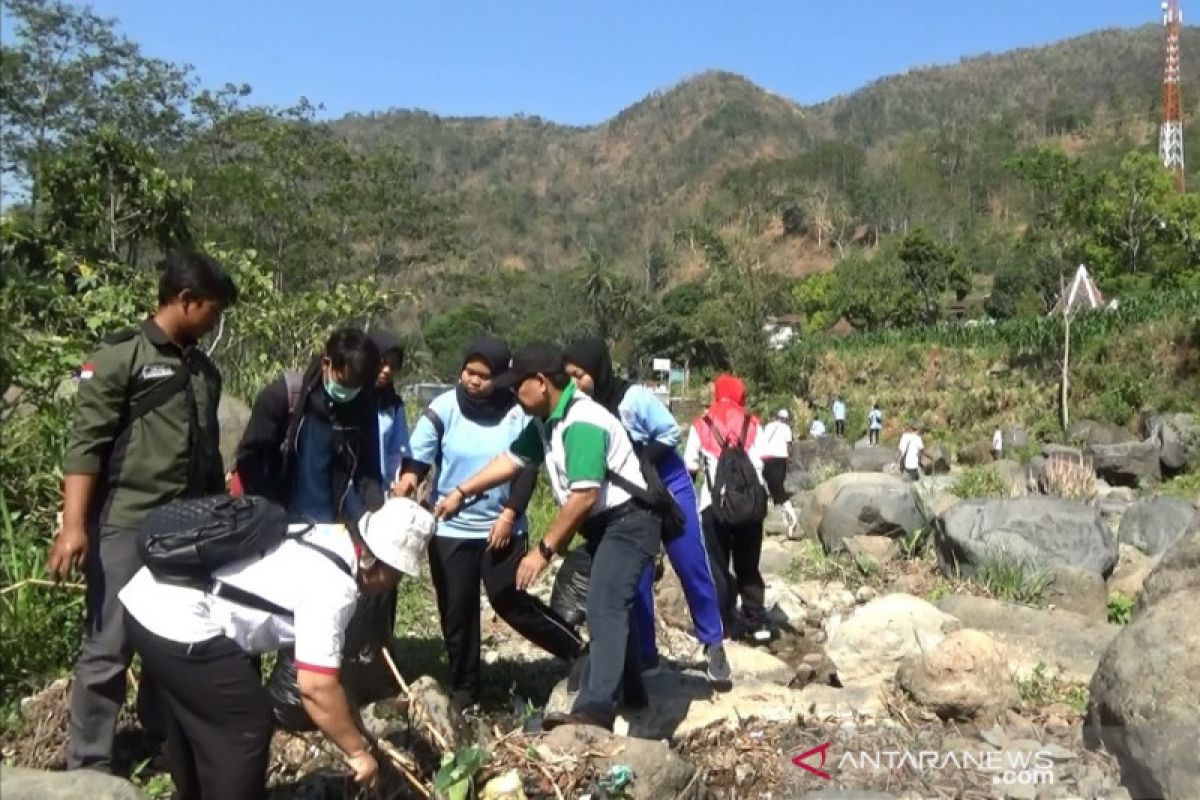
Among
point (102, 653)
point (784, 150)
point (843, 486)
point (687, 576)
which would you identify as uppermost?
→ point (784, 150)

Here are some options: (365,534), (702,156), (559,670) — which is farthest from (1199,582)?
(702,156)

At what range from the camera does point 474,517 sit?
14.3ft

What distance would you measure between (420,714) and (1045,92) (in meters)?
150

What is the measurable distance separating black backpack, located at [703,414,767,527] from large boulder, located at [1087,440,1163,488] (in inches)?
491

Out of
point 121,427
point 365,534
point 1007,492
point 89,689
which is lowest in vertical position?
point 1007,492

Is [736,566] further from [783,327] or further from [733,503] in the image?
[783,327]

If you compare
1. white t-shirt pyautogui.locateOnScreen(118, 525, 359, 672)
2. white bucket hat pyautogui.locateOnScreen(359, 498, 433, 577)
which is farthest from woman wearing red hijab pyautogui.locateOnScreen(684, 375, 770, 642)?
white t-shirt pyautogui.locateOnScreen(118, 525, 359, 672)

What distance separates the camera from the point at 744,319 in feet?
117

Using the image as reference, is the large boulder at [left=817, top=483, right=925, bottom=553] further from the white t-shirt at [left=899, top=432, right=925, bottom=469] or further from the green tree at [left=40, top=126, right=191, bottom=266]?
the white t-shirt at [left=899, top=432, right=925, bottom=469]

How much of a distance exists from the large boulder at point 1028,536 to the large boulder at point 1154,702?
2788 mm

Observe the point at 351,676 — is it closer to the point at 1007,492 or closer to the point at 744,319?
the point at 1007,492

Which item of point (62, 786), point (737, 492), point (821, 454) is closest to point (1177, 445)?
point (821, 454)

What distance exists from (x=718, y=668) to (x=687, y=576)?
401 millimetres

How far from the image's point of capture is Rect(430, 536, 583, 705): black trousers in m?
4.32
